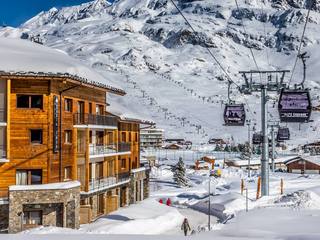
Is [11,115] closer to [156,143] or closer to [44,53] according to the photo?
[44,53]

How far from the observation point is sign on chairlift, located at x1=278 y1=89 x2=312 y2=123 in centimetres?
2692

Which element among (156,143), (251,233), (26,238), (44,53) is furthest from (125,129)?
(156,143)

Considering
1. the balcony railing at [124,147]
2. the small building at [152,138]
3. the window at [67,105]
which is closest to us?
the window at [67,105]

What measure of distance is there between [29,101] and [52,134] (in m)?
2.06

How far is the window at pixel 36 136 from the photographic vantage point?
27391 mm

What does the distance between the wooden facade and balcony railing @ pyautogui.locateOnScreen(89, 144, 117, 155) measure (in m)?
0.06

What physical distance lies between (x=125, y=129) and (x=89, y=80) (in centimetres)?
1173

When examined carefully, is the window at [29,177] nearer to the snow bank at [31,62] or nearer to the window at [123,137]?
the snow bank at [31,62]

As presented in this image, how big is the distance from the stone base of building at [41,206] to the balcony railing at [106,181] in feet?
13.5

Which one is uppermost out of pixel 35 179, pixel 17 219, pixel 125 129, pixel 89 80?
pixel 89 80

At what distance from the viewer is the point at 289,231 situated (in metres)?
15.9

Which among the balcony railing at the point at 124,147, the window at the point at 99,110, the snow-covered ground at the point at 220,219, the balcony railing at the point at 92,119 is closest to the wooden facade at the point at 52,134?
the balcony railing at the point at 92,119

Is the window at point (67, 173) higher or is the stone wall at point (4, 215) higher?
the window at point (67, 173)

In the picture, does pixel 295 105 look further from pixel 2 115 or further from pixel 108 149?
pixel 2 115
